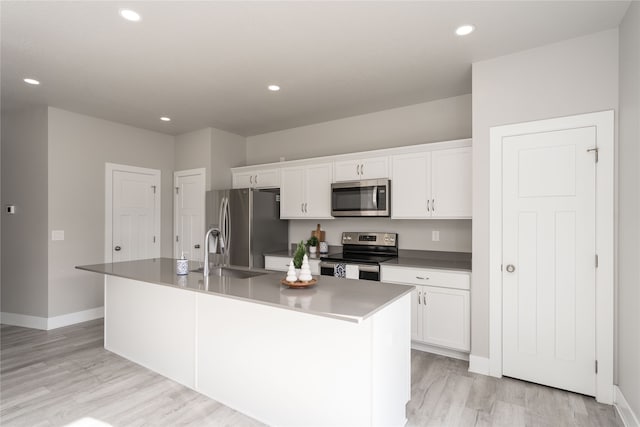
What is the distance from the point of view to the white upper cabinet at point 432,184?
3271 mm

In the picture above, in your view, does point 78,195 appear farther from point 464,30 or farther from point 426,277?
point 464,30

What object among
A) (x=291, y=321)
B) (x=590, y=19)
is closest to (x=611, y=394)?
(x=291, y=321)

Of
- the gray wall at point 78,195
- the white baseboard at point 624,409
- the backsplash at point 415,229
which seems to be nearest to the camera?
the white baseboard at point 624,409

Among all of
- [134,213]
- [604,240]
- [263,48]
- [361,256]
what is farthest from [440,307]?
[134,213]

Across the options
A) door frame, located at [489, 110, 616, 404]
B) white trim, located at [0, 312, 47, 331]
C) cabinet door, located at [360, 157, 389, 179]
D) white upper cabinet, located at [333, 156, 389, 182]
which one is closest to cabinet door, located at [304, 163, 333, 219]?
white upper cabinet, located at [333, 156, 389, 182]

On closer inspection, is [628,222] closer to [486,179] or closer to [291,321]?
[486,179]

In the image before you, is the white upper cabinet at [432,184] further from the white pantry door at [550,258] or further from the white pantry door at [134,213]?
the white pantry door at [134,213]

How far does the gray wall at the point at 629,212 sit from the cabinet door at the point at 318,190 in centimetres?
268

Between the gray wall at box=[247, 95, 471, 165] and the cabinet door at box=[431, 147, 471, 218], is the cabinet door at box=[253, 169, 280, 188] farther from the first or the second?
the cabinet door at box=[431, 147, 471, 218]

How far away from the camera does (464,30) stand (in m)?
2.38

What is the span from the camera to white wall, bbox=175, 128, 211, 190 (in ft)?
16.0

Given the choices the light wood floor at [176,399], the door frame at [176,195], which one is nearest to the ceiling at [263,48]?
the door frame at [176,195]

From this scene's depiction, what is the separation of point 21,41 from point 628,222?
439 cm

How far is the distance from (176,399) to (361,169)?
2.81 m
